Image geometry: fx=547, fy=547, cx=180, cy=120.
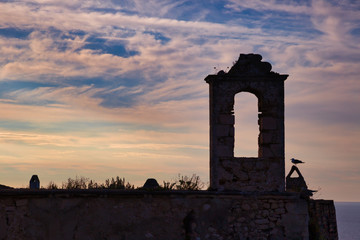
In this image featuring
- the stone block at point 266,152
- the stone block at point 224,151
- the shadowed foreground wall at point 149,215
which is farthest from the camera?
the stone block at point 266,152

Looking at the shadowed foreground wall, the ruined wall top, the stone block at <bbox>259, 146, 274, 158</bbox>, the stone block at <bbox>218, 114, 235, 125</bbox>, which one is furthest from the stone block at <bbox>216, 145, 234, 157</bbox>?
the ruined wall top

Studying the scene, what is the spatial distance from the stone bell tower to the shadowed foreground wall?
624mm

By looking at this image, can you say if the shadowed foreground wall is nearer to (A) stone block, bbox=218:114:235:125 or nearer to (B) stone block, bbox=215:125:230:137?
(B) stone block, bbox=215:125:230:137

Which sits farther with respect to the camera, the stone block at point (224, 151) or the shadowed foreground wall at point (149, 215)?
the stone block at point (224, 151)

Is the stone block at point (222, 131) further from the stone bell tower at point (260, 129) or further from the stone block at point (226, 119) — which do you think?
the stone block at point (226, 119)

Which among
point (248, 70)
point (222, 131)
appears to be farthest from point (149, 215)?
point (248, 70)

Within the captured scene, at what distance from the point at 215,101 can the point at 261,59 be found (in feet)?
5.50

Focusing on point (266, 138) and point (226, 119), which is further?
point (266, 138)

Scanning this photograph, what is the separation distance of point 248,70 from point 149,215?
437cm

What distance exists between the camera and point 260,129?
45.5ft

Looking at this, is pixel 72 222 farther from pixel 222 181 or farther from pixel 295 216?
pixel 295 216

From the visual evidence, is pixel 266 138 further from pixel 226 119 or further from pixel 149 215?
pixel 149 215

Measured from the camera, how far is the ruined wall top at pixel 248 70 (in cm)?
1362

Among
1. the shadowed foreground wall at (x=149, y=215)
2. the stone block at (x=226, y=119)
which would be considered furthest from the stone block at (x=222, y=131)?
the shadowed foreground wall at (x=149, y=215)
